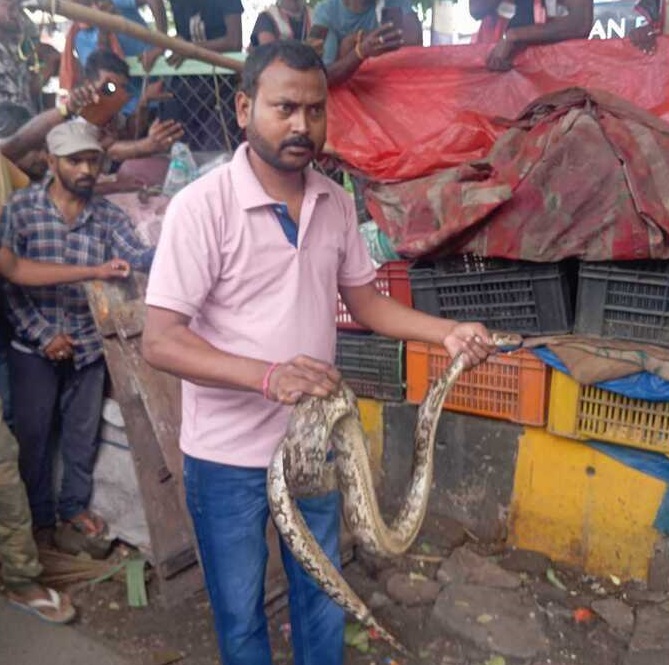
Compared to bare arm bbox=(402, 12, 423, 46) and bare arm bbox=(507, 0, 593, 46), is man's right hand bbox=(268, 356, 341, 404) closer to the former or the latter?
bare arm bbox=(507, 0, 593, 46)

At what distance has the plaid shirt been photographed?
3.70 meters

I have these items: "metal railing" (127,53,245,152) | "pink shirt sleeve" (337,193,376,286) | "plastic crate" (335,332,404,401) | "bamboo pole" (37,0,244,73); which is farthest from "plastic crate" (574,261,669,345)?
"metal railing" (127,53,245,152)

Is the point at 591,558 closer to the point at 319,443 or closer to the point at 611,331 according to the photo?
the point at 611,331

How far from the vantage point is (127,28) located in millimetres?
3828

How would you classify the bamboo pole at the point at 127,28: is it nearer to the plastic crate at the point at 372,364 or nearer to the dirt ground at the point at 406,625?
the plastic crate at the point at 372,364

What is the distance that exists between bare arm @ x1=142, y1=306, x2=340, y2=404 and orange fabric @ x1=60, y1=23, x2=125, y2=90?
3972 millimetres

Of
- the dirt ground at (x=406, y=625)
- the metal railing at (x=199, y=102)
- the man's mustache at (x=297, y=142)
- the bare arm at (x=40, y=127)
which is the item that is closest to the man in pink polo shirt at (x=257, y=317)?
the man's mustache at (x=297, y=142)

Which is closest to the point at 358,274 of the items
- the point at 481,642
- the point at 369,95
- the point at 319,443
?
the point at 319,443

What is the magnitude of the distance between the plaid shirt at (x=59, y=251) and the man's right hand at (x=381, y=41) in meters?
1.58

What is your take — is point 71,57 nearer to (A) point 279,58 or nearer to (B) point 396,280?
(B) point 396,280

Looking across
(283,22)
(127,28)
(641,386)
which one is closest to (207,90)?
(283,22)

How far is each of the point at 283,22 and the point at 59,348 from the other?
2.93 metres

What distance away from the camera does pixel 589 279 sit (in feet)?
11.5

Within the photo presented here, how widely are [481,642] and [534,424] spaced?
1.02 meters
